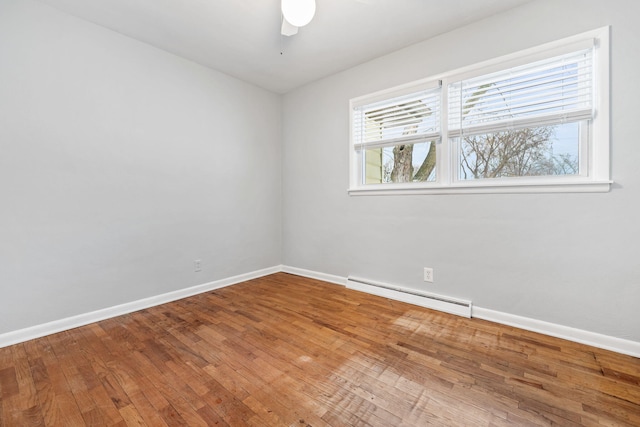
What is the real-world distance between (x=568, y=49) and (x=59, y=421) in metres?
3.97

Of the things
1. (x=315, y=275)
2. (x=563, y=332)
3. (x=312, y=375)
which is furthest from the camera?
(x=315, y=275)

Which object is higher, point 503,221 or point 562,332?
point 503,221

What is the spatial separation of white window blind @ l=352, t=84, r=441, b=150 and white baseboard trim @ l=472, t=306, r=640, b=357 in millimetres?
1746

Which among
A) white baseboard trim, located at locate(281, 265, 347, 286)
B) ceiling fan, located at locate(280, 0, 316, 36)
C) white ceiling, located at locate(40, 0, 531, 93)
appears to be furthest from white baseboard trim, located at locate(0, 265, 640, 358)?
ceiling fan, located at locate(280, 0, 316, 36)

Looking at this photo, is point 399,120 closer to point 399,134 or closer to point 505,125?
point 399,134

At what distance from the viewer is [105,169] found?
8.23 feet

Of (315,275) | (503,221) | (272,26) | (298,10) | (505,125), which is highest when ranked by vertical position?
(272,26)

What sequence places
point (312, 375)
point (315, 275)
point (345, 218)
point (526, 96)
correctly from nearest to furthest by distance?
point (312, 375) → point (526, 96) → point (345, 218) → point (315, 275)

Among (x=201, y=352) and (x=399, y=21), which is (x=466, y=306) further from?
(x=399, y=21)

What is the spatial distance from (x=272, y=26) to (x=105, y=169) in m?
2.03

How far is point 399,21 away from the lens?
2.42 meters

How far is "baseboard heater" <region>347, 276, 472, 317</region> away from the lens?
99.2 inches

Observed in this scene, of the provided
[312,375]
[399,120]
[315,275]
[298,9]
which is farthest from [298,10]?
[315,275]

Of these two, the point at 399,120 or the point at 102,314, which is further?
the point at 399,120
